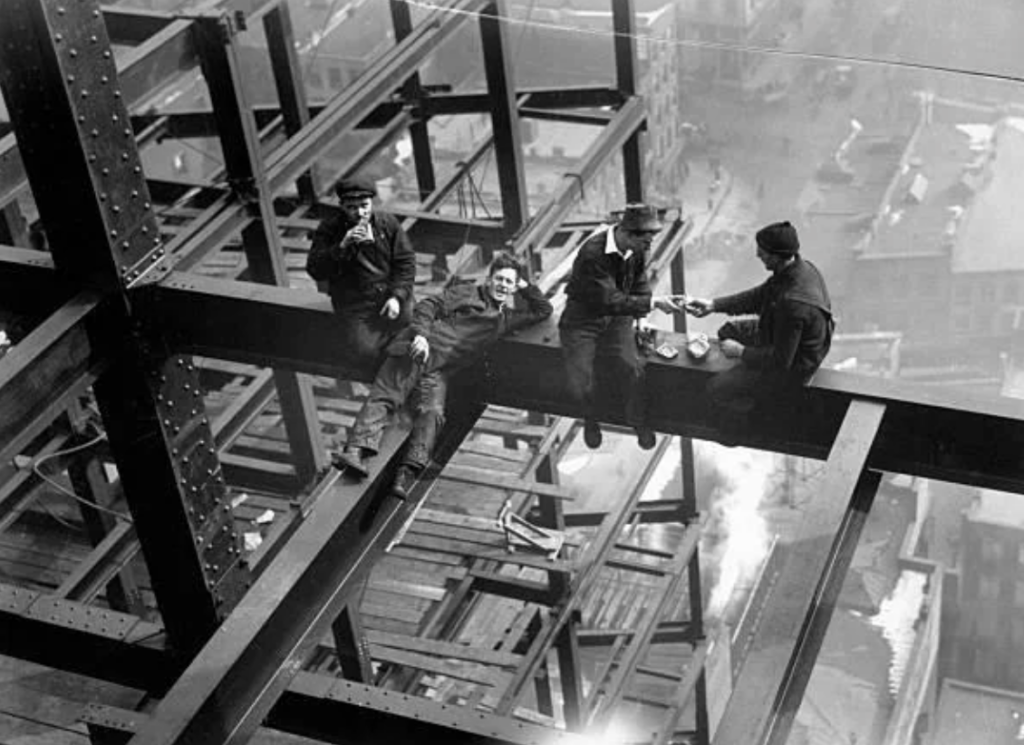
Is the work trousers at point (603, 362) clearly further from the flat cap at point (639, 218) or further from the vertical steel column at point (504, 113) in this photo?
the vertical steel column at point (504, 113)

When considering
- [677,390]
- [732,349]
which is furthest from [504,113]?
[732,349]

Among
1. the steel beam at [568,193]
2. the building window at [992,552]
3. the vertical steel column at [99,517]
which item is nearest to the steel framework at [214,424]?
the vertical steel column at [99,517]

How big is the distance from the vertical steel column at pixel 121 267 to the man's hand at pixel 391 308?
1314 millimetres

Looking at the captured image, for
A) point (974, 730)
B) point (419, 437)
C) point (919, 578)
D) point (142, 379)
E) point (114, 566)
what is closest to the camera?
point (419, 437)

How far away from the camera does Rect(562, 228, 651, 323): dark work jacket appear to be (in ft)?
24.0

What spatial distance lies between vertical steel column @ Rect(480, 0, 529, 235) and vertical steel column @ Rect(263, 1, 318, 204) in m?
1.82

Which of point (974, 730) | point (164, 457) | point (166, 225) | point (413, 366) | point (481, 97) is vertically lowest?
point (164, 457)

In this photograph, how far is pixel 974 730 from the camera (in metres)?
32.1

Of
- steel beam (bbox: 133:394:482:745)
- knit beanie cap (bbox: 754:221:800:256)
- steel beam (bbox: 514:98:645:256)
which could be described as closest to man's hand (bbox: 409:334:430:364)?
steel beam (bbox: 133:394:482:745)

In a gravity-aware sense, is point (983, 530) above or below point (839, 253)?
below

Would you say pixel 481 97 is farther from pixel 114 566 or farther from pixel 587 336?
pixel 587 336

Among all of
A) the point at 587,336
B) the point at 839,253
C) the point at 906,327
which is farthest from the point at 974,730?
the point at 587,336

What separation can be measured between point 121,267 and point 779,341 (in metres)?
3.63

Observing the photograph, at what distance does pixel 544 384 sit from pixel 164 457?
228 cm
